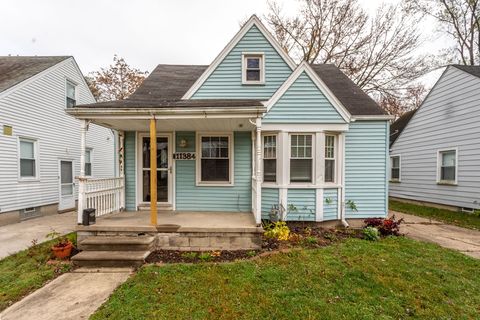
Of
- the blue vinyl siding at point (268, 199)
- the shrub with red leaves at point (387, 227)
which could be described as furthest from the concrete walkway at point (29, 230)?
the shrub with red leaves at point (387, 227)

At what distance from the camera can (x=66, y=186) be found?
991 cm

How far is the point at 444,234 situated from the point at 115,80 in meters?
22.6

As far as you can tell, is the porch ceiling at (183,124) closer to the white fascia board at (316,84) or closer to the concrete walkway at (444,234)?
the white fascia board at (316,84)

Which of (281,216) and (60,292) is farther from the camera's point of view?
(281,216)

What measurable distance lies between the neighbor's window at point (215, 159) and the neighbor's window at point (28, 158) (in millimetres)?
6810

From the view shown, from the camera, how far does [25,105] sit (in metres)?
8.13

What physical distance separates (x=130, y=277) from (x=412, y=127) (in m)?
13.7

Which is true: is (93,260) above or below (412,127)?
below

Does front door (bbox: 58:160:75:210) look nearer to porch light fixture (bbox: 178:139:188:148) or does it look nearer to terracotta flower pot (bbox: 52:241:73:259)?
terracotta flower pot (bbox: 52:241:73:259)

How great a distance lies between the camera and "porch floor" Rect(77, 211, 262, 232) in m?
4.90

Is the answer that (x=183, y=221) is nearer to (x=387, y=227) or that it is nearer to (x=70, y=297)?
(x=70, y=297)

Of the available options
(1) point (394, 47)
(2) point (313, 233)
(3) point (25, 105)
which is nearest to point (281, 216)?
(2) point (313, 233)

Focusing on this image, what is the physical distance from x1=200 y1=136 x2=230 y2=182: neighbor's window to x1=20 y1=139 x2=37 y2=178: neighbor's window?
6.81m

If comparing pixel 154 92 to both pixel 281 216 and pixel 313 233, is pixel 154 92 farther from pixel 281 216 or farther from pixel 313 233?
pixel 313 233
